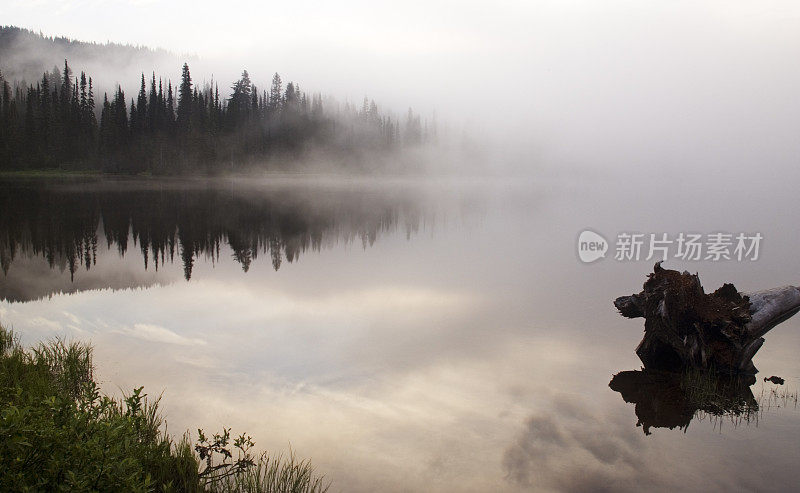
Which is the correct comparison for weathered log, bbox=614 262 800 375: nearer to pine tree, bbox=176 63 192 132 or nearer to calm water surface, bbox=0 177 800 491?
calm water surface, bbox=0 177 800 491

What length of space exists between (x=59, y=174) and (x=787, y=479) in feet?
457

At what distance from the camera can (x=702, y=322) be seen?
13.4m

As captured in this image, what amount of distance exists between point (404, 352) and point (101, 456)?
990cm

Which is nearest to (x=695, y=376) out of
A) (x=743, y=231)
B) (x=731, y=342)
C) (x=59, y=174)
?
(x=731, y=342)

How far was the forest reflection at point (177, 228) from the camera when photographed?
1232 inches

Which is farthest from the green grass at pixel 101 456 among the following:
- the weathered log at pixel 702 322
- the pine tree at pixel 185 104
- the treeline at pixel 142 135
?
the pine tree at pixel 185 104

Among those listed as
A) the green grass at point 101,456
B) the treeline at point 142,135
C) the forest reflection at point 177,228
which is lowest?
the forest reflection at point 177,228

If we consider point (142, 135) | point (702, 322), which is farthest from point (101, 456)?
point (142, 135)

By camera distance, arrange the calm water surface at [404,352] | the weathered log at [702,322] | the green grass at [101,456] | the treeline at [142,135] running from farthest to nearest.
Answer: the treeline at [142,135] < the weathered log at [702,322] < the calm water surface at [404,352] < the green grass at [101,456]

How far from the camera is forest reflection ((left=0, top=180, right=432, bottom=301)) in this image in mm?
31297

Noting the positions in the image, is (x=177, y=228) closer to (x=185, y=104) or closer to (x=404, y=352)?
(x=404, y=352)

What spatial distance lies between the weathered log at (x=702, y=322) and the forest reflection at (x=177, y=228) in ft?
62.5

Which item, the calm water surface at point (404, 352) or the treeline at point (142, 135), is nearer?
the calm water surface at point (404, 352)

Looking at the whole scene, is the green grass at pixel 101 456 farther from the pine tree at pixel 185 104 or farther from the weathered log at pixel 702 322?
the pine tree at pixel 185 104
